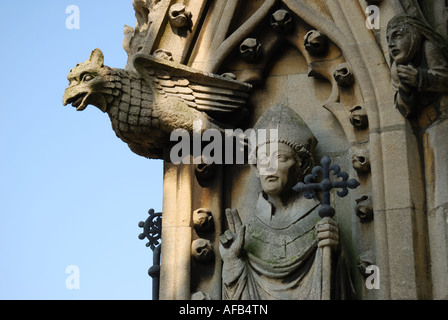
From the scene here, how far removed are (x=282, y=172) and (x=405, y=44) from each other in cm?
145

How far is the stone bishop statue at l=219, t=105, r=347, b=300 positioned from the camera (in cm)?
1082

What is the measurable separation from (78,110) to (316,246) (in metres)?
2.33

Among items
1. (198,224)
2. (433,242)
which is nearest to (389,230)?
(433,242)

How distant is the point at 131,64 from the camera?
12234mm

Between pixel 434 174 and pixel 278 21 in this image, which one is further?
pixel 278 21

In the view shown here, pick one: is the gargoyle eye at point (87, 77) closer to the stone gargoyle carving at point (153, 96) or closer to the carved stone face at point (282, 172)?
the stone gargoyle carving at point (153, 96)

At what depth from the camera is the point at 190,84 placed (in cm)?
1192

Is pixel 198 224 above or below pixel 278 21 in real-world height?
below

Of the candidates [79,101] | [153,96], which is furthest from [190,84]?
[79,101]
